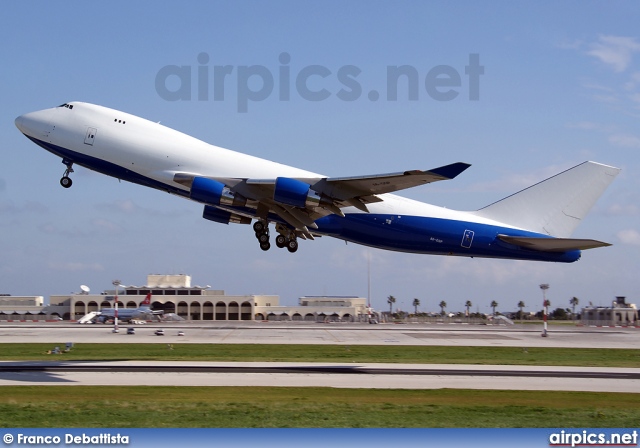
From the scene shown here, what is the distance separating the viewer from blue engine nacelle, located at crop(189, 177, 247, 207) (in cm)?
3944

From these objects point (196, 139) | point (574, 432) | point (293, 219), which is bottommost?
point (574, 432)

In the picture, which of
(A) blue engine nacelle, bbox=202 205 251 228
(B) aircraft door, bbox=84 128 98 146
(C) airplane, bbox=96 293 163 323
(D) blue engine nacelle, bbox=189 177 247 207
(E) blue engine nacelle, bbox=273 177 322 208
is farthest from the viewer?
(C) airplane, bbox=96 293 163 323

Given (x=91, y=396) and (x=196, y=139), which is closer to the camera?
(x=91, y=396)

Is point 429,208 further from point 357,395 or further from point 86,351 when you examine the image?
point 86,351

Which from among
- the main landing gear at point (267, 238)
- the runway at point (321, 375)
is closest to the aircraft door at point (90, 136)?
the main landing gear at point (267, 238)

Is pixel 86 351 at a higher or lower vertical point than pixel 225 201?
lower

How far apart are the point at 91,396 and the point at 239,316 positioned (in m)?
105

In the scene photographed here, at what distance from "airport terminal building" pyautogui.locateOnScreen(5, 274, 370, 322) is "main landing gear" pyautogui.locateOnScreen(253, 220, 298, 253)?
82.2 metres

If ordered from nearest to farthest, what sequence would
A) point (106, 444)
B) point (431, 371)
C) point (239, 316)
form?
point (106, 444) < point (431, 371) < point (239, 316)

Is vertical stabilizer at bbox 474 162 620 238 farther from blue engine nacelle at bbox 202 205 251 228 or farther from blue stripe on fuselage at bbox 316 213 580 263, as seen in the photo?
blue engine nacelle at bbox 202 205 251 228

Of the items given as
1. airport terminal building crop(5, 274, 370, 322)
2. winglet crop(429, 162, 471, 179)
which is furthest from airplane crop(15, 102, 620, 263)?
airport terminal building crop(5, 274, 370, 322)

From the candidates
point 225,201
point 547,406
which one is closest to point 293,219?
point 225,201

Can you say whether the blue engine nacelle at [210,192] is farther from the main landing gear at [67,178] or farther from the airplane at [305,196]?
the main landing gear at [67,178]

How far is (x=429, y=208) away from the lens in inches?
1737
